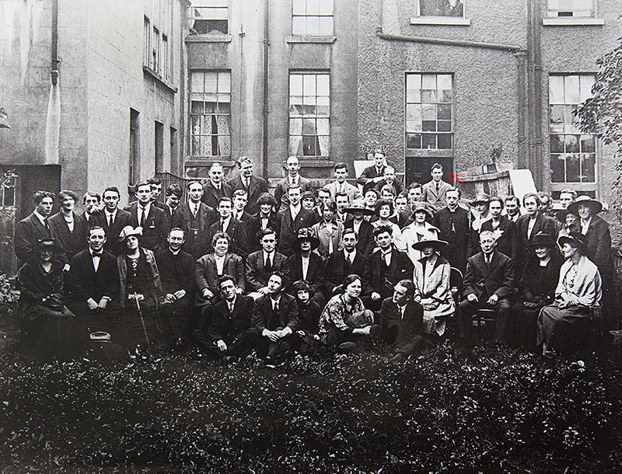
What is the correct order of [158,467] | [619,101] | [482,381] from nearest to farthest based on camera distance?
[158,467]
[482,381]
[619,101]

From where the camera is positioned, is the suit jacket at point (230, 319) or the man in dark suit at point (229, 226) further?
the man in dark suit at point (229, 226)

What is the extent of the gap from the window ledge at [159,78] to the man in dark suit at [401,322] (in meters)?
2.60

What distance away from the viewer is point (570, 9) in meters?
4.92

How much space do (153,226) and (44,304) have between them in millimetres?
1091

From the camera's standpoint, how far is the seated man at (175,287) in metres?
4.61

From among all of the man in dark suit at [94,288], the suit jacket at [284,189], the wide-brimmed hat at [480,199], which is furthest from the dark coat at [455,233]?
the man in dark suit at [94,288]

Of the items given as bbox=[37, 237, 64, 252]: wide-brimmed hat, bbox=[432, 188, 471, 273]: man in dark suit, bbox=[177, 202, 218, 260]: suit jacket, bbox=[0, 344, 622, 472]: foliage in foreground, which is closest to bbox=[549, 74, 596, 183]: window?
bbox=[432, 188, 471, 273]: man in dark suit

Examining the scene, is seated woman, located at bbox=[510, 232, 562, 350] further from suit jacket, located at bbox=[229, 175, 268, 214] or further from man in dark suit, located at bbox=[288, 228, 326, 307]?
suit jacket, located at bbox=[229, 175, 268, 214]

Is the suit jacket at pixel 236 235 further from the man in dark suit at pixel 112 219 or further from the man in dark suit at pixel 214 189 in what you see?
the man in dark suit at pixel 112 219

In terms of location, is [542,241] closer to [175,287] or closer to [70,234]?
[175,287]

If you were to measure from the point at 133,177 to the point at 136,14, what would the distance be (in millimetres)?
1438

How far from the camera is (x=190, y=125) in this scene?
4.97m

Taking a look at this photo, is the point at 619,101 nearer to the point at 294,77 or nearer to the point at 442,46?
the point at 442,46

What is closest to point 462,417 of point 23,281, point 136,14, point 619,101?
point 619,101
